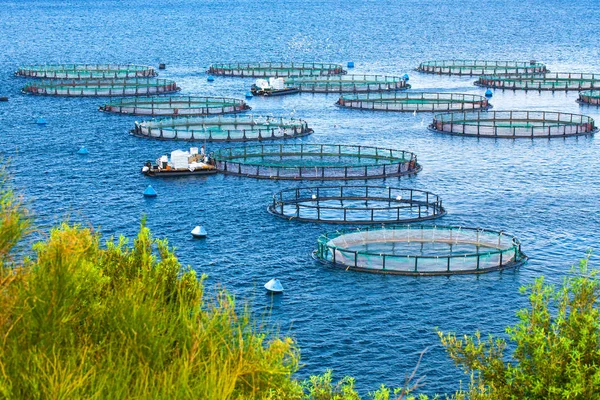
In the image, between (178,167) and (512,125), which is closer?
(178,167)

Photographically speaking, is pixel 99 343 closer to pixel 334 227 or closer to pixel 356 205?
pixel 334 227

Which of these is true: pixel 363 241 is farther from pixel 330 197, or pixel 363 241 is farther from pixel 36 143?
pixel 36 143

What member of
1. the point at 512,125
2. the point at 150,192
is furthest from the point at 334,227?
the point at 512,125

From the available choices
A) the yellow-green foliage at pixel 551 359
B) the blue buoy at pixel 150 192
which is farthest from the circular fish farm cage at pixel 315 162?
the yellow-green foliage at pixel 551 359

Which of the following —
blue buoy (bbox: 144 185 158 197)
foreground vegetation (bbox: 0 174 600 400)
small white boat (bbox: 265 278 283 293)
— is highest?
foreground vegetation (bbox: 0 174 600 400)

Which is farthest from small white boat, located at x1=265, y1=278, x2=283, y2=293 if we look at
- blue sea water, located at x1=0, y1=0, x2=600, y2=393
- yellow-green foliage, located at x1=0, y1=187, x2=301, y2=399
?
yellow-green foliage, located at x1=0, y1=187, x2=301, y2=399

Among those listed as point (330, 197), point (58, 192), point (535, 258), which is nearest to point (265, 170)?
→ point (330, 197)

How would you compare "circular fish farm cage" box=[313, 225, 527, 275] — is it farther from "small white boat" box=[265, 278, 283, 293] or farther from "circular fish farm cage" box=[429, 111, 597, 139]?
"circular fish farm cage" box=[429, 111, 597, 139]
